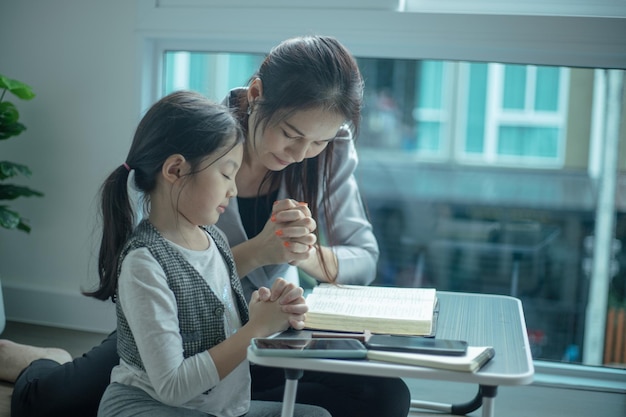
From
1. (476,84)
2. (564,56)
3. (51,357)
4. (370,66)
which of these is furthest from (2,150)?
(476,84)

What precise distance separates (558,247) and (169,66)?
1769 millimetres

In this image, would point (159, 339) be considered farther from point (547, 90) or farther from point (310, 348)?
point (547, 90)

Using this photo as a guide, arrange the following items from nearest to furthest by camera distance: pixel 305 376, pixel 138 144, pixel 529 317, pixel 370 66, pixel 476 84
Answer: pixel 138 144 → pixel 305 376 → pixel 529 317 → pixel 370 66 → pixel 476 84

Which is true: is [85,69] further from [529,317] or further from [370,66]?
[529,317]

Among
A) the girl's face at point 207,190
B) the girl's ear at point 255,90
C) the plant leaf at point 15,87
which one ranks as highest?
the plant leaf at point 15,87

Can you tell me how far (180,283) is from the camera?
126 centimetres

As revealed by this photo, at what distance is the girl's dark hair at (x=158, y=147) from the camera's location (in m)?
1.31

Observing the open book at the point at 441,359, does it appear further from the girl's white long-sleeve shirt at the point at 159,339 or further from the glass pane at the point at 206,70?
the glass pane at the point at 206,70

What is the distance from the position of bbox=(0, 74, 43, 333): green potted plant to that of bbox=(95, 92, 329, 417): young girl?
120cm

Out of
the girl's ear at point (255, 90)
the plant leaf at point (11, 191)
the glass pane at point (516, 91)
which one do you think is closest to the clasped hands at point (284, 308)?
the girl's ear at point (255, 90)

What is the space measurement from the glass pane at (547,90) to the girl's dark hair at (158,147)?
3372 millimetres

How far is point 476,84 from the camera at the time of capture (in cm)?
487

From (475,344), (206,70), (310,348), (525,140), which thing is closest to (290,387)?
(310,348)

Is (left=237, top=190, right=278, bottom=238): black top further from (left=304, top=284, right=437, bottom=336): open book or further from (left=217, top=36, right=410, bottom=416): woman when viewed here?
(left=304, top=284, right=437, bottom=336): open book
